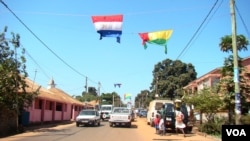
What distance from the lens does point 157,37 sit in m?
24.0

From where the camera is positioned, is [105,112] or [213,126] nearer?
[213,126]

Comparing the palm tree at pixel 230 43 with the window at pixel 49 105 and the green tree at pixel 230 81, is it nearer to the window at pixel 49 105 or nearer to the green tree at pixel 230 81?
the green tree at pixel 230 81

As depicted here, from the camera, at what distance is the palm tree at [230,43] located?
2686 cm

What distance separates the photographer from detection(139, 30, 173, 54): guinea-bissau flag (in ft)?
78.5

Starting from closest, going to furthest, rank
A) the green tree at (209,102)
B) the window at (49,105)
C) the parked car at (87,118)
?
1. the green tree at (209,102)
2. the parked car at (87,118)
3. the window at (49,105)

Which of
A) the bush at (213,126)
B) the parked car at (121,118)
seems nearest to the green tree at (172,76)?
the parked car at (121,118)

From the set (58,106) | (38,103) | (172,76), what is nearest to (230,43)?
(38,103)

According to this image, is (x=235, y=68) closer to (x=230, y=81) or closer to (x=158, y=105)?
(x=230, y=81)

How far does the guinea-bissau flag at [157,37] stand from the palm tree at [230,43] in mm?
5454

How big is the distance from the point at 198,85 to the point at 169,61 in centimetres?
3854

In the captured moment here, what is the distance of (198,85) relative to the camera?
4834 cm

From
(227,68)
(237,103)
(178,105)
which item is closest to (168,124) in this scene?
(178,105)

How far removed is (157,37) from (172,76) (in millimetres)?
57343

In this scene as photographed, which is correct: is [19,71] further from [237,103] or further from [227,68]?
[237,103]
